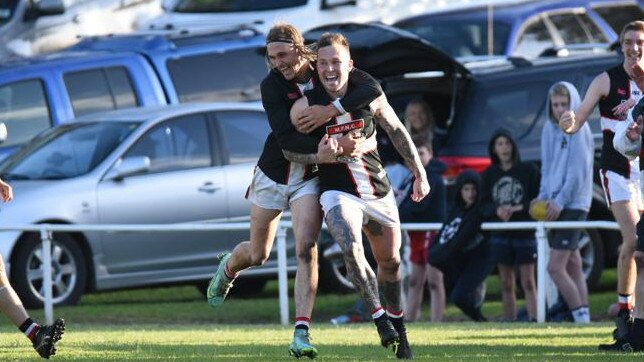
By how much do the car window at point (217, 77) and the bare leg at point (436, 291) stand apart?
3.86 meters

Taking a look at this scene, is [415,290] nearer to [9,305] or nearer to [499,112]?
[499,112]

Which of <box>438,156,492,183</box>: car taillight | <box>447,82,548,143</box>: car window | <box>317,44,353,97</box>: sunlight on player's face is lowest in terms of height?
<box>438,156,492,183</box>: car taillight

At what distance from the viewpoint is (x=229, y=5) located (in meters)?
21.1

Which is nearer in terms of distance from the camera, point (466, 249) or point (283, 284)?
point (283, 284)

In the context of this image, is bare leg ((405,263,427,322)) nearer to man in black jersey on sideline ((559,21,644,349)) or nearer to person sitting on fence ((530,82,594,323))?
person sitting on fence ((530,82,594,323))

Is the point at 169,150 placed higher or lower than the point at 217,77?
lower

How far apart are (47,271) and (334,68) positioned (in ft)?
16.5

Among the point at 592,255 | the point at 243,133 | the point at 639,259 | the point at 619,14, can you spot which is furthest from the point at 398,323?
the point at 619,14

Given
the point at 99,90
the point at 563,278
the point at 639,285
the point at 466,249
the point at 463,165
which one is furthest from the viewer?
the point at 99,90

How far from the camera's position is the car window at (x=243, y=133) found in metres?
16.9

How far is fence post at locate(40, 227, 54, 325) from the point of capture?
48.4ft

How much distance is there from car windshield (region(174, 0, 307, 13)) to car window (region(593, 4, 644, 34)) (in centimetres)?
346

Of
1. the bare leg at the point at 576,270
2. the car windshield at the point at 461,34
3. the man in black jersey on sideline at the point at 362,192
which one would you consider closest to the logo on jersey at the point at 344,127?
the man in black jersey on sideline at the point at 362,192

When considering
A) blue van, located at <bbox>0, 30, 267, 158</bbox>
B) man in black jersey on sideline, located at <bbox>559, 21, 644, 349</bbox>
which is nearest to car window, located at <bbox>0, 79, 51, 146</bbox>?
blue van, located at <bbox>0, 30, 267, 158</bbox>
